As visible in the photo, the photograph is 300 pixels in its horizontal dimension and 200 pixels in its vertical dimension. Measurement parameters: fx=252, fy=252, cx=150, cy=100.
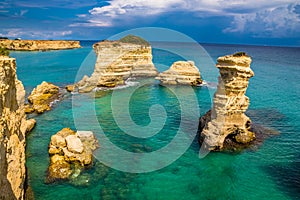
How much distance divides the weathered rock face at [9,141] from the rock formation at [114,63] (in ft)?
87.9

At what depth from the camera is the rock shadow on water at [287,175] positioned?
14.8 metres

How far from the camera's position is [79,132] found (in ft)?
65.2

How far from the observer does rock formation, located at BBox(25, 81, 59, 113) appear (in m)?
29.1

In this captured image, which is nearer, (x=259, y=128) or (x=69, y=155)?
(x=69, y=155)

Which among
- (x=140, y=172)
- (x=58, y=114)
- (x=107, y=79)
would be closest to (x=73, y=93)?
(x=107, y=79)

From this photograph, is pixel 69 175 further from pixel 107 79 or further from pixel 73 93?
pixel 107 79

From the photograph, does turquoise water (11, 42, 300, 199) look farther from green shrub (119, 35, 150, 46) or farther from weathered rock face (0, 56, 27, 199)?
green shrub (119, 35, 150, 46)

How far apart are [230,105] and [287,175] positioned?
6.30 m

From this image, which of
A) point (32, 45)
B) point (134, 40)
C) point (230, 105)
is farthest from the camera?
point (32, 45)

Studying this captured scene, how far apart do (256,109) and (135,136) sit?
1682 cm

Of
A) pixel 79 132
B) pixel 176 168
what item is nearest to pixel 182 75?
pixel 79 132

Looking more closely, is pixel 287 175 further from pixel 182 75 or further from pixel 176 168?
pixel 182 75

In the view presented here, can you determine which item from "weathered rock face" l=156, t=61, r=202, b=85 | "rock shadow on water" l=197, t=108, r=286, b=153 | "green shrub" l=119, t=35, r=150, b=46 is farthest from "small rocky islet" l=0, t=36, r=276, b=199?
"green shrub" l=119, t=35, r=150, b=46

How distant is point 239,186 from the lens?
1532cm
